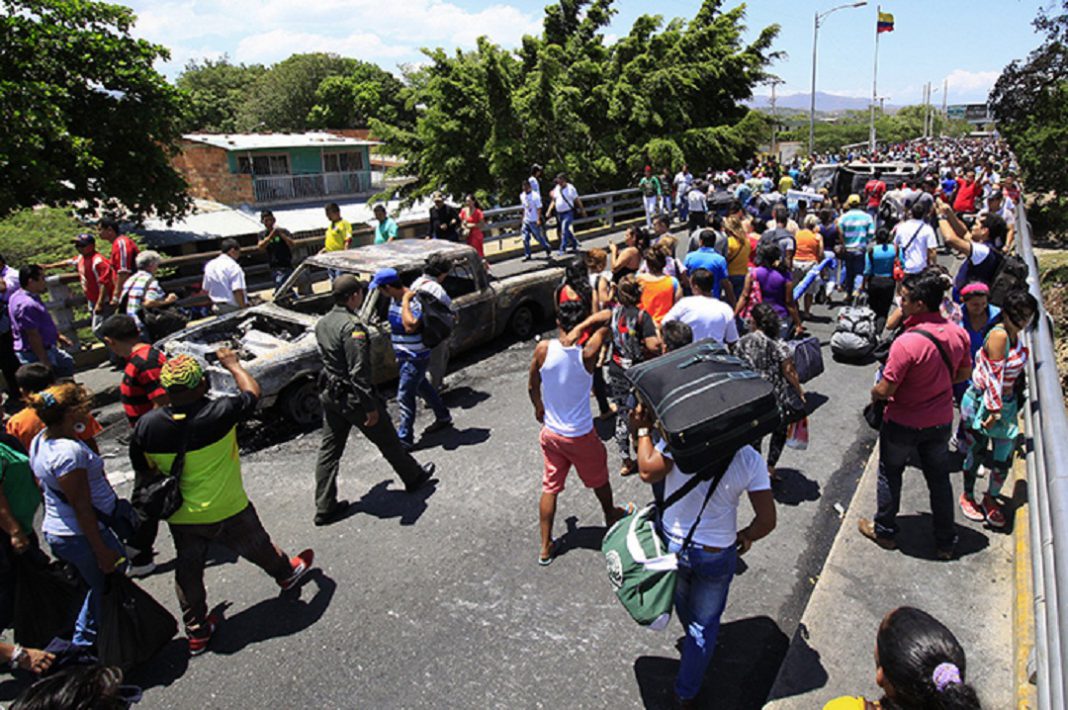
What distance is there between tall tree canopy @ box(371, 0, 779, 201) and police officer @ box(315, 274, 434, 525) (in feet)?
49.0

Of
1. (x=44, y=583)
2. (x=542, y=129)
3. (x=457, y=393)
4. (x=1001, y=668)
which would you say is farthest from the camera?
(x=542, y=129)

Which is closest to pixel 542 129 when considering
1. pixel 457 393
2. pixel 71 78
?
pixel 71 78

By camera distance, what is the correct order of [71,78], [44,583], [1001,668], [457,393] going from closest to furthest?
[1001,668]
[44,583]
[457,393]
[71,78]

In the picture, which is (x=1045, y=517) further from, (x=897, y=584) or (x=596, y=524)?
(x=596, y=524)

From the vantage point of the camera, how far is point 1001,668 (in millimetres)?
3396

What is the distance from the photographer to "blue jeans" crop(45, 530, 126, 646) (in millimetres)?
3588

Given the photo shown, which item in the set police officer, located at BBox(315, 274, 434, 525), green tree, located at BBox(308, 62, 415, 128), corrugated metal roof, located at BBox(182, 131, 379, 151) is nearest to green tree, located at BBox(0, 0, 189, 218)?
police officer, located at BBox(315, 274, 434, 525)

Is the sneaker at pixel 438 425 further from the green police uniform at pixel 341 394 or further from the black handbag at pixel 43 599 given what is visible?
the black handbag at pixel 43 599

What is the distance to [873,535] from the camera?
14.7 feet

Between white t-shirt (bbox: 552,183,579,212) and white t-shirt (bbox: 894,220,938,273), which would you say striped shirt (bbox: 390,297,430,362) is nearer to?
white t-shirt (bbox: 894,220,938,273)

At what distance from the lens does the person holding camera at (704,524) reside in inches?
115

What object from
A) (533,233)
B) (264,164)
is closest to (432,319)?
(533,233)

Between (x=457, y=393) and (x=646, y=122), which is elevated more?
(x=646, y=122)

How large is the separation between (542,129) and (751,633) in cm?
1834
